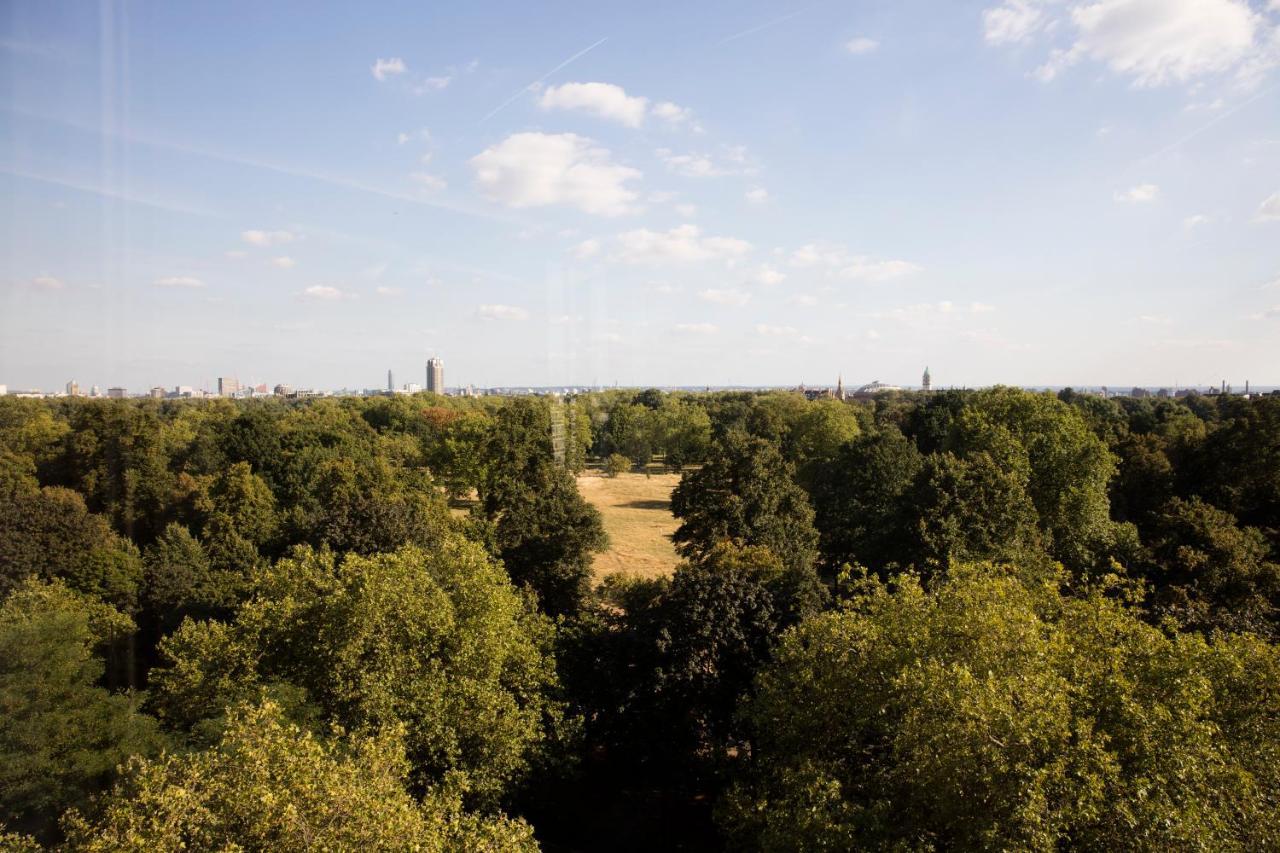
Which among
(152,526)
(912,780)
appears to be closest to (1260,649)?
(912,780)

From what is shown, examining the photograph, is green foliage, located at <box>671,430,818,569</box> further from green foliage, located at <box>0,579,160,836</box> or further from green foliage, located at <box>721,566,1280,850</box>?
green foliage, located at <box>0,579,160,836</box>

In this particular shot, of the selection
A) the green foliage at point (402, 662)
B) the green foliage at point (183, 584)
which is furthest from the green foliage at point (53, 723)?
the green foliage at point (183, 584)

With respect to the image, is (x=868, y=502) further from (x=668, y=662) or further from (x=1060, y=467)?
(x=668, y=662)

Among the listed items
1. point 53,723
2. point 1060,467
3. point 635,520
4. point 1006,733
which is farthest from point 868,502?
point 53,723

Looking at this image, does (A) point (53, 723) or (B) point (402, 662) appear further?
(B) point (402, 662)

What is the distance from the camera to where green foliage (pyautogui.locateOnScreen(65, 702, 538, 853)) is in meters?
7.62

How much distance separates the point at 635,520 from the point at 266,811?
1683 inches

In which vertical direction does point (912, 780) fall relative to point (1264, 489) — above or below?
below

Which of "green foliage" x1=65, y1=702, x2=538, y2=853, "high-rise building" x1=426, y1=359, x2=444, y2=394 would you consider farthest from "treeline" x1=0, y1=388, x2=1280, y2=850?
"high-rise building" x1=426, y1=359, x2=444, y2=394

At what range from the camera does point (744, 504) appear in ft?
84.7

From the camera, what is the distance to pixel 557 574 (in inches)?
961

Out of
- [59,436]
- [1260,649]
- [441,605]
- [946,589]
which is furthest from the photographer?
[59,436]

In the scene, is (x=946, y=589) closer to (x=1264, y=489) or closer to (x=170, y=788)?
(x=170, y=788)

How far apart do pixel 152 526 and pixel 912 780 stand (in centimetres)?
3694
